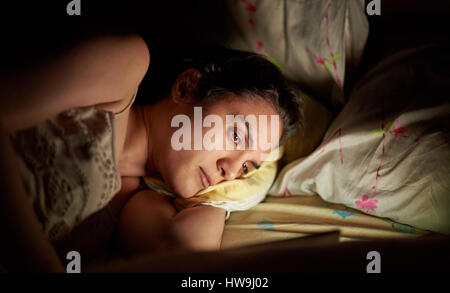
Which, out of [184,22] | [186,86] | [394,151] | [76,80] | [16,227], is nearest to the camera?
[16,227]

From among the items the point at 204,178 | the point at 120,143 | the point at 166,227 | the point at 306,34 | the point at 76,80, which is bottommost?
the point at 166,227

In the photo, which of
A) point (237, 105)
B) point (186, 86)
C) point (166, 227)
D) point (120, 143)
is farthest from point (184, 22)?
point (166, 227)

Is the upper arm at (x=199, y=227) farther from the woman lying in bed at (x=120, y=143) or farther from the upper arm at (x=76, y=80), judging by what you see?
the upper arm at (x=76, y=80)

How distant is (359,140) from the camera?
33.8 inches

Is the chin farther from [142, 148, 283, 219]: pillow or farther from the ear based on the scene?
the ear

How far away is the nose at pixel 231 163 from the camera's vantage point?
0.87 metres

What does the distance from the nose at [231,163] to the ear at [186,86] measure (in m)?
0.19

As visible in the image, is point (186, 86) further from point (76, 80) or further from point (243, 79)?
point (76, 80)

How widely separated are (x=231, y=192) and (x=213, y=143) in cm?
18

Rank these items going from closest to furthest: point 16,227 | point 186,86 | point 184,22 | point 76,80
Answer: point 16,227, point 76,80, point 186,86, point 184,22

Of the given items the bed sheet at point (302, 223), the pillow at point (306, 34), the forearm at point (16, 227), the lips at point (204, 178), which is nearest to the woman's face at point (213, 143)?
the lips at point (204, 178)

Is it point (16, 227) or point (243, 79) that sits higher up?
point (243, 79)

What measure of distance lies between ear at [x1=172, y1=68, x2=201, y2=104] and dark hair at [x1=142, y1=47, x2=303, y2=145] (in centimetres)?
2

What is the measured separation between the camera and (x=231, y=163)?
0.88 metres
